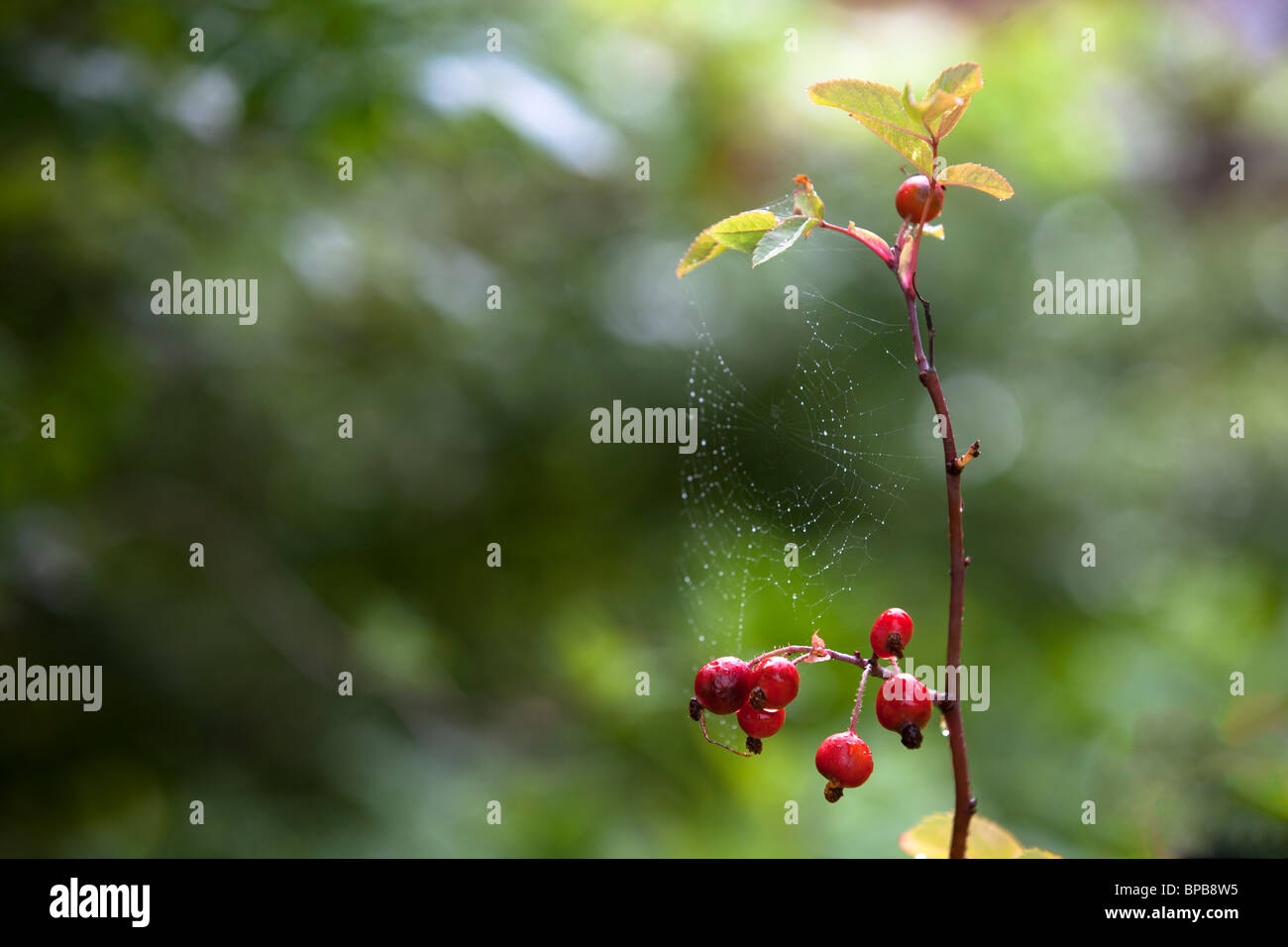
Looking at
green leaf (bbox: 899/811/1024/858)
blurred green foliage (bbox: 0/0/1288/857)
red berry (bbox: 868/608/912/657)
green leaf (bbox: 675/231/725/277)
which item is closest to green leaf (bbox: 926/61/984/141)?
green leaf (bbox: 675/231/725/277)

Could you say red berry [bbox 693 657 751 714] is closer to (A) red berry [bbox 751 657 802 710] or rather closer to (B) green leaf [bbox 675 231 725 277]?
(A) red berry [bbox 751 657 802 710]

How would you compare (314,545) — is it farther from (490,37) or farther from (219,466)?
(490,37)

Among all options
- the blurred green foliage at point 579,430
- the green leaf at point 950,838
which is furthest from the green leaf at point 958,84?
the blurred green foliage at point 579,430

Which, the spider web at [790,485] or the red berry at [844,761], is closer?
the red berry at [844,761]

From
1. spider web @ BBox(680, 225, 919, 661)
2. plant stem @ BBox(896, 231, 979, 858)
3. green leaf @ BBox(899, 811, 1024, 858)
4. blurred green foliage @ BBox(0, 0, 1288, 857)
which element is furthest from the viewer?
blurred green foliage @ BBox(0, 0, 1288, 857)

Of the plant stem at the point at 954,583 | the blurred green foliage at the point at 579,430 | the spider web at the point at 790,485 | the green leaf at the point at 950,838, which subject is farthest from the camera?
the blurred green foliage at the point at 579,430

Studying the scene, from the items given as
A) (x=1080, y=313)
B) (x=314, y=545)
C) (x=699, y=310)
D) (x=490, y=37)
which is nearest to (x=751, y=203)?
(x=699, y=310)

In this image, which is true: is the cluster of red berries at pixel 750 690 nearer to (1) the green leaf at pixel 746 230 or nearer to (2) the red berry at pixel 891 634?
(2) the red berry at pixel 891 634
